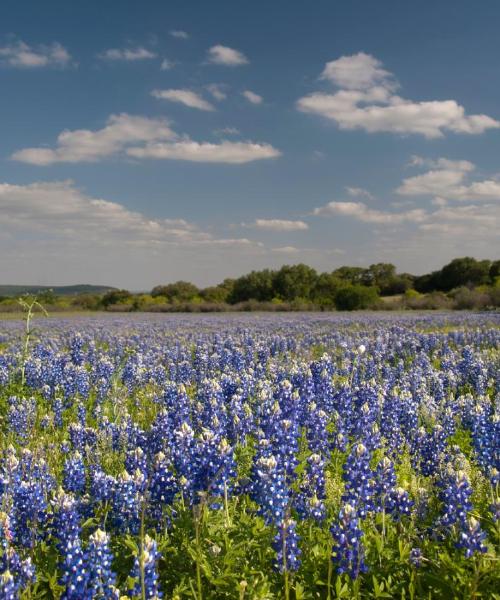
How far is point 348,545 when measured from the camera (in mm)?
3119

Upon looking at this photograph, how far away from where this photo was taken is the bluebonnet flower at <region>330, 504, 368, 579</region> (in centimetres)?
309

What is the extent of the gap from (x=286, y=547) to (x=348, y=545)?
1.17 feet

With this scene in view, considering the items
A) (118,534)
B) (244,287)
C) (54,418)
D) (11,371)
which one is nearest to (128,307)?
(244,287)

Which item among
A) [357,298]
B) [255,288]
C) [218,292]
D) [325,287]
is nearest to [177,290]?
[218,292]

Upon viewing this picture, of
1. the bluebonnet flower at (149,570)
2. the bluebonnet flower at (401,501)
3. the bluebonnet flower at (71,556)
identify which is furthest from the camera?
the bluebonnet flower at (401,501)

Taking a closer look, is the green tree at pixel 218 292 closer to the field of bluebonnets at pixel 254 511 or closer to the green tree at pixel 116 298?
the green tree at pixel 116 298

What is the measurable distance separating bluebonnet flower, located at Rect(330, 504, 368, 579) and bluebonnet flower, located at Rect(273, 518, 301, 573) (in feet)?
0.72

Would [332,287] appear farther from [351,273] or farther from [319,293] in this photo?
[351,273]

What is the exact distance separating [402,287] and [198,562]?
66481 millimetres

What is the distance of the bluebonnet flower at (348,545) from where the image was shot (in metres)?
3.09

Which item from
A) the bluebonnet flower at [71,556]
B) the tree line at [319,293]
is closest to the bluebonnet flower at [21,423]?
the bluebonnet flower at [71,556]

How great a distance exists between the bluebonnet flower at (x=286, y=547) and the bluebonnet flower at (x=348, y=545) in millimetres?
221

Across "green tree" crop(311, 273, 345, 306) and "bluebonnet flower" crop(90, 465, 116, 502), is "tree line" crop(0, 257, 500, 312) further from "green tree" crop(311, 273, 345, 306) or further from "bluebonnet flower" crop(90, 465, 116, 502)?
"bluebonnet flower" crop(90, 465, 116, 502)

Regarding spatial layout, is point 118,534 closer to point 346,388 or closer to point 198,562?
point 198,562
